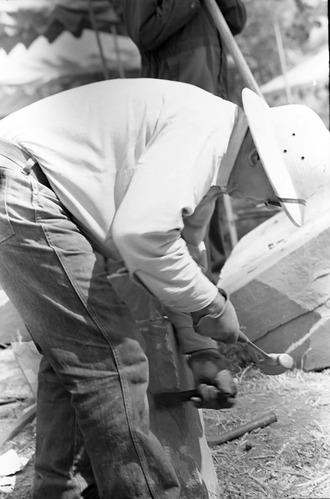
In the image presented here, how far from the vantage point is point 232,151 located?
2039mm

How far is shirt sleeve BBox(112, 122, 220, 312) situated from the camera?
5.91 feet

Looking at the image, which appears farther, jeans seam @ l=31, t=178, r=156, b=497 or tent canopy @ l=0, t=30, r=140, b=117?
tent canopy @ l=0, t=30, r=140, b=117

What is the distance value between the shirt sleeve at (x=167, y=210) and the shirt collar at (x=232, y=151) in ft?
0.21

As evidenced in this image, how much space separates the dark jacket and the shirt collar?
194 centimetres

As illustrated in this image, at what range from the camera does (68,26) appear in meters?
4.79

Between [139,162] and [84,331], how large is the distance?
0.52 meters

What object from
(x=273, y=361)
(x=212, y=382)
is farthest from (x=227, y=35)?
(x=212, y=382)

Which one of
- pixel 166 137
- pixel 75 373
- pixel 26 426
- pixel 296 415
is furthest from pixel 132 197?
pixel 26 426

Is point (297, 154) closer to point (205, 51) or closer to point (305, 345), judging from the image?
point (305, 345)

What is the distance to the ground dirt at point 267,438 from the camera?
2.43 m

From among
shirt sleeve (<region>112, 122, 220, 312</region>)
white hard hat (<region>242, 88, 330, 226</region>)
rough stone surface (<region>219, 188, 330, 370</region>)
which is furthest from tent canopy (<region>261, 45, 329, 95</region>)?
shirt sleeve (<region>112, 122, 220, 312</region>)

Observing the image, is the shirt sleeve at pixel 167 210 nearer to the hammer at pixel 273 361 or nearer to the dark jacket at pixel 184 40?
the hammer at pixel 273 361

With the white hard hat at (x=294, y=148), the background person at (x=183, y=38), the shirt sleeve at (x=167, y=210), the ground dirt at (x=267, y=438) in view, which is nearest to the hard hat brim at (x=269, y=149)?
the white hard hat at (x=294, y=148)

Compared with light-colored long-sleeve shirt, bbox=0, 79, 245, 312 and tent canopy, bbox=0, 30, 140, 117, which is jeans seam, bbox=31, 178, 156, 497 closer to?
light-colored long-sleeve shirt, bbox=0, 79, 245, 312
